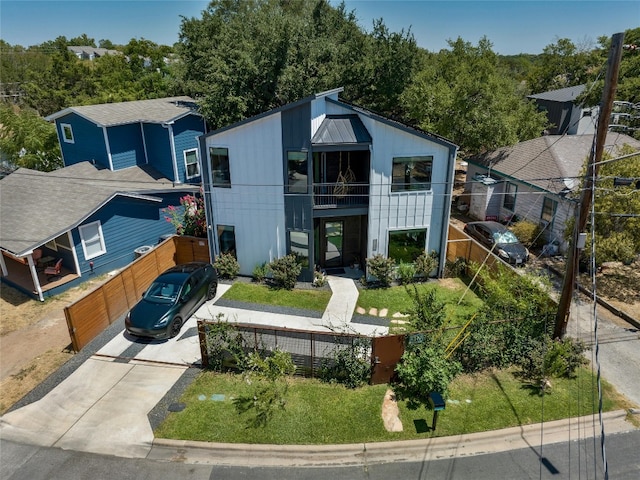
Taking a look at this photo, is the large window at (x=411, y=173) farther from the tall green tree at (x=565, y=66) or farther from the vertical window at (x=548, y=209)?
the tall green tree at (x=565, y=66)

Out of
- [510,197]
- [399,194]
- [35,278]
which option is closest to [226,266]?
[35,278]

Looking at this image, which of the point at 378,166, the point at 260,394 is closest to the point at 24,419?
the point at 260,394

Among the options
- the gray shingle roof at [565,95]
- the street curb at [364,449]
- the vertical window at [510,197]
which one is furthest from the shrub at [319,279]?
the gray shingle roof at [565,95]

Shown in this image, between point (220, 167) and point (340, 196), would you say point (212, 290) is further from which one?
point (340, 196)

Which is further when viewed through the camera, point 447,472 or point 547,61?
point 547,61

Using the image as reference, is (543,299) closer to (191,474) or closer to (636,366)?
(636,366)

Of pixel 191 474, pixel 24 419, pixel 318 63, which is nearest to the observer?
pixel 191 474
